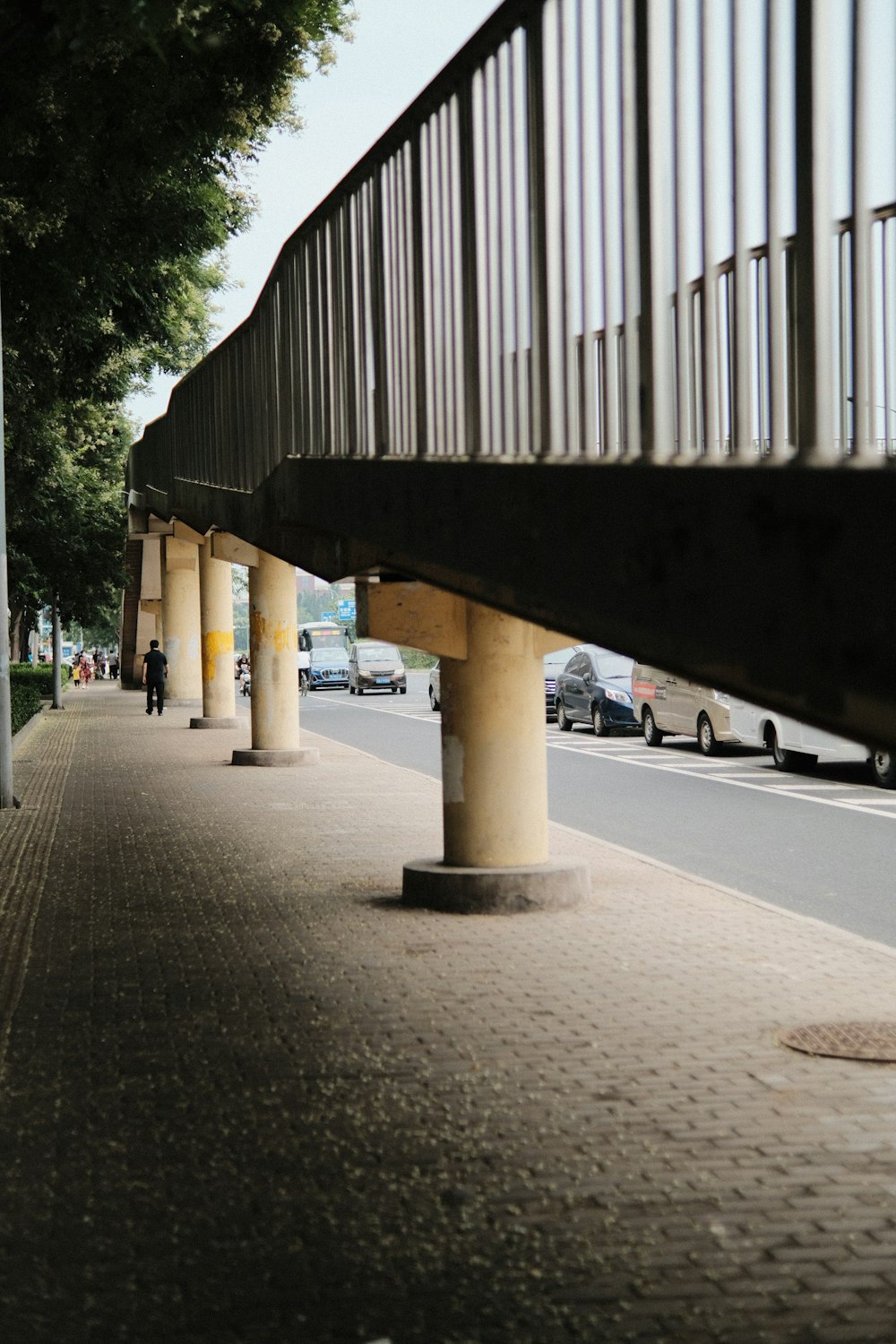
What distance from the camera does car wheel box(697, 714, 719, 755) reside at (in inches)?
1014

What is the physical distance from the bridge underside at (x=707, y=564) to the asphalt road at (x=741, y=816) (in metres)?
5.96

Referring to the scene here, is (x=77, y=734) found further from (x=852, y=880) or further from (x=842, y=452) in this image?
(x=842, y=452)

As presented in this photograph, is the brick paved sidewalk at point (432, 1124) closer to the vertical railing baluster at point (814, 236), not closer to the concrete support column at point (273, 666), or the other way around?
the vertical railing baluster at point (814, 236)

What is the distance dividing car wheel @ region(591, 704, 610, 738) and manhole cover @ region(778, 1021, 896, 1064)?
23.3 meters

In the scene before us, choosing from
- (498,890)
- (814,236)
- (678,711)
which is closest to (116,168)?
(498,890)

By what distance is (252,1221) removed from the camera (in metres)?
5.12

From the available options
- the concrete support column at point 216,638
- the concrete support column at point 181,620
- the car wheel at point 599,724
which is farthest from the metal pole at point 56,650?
the car wheel at point 599,724

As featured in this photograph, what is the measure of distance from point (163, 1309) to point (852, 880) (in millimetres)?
9108

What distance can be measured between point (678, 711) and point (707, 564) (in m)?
23.8

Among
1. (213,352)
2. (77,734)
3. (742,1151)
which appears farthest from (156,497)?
(742,1151)

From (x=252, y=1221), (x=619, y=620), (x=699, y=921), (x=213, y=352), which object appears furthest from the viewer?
(x=213, y=352)

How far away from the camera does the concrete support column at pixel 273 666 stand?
76.9 ft

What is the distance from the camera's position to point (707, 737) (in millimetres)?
25844

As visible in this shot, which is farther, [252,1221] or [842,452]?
[252,1221]
